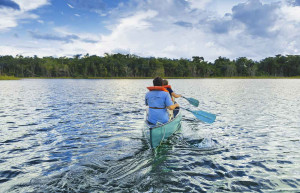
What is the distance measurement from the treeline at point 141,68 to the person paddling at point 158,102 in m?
137

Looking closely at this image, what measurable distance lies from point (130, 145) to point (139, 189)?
3812mm

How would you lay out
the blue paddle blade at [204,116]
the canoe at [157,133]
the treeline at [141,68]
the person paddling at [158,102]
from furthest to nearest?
the treeline at [141,68], the blue paddle blade at [204,116], the person paddling at [158,102], the canoe at [157,133]

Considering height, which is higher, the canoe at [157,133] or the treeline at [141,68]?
the treeline at [141,68]

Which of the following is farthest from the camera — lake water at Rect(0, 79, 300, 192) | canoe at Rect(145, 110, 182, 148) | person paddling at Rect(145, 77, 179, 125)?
person paddling at Rect(145, 77, 179, 125)

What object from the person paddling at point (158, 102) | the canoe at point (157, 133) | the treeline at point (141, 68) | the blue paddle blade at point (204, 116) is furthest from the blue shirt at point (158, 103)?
the treeline at point (141, 68)

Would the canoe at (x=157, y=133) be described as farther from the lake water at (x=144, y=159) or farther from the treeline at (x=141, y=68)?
the treeline at (x=141, y=68)

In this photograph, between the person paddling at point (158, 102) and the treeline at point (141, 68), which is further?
the treeline at point (141, 68)

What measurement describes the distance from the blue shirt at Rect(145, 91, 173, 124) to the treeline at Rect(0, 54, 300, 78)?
5375 inches

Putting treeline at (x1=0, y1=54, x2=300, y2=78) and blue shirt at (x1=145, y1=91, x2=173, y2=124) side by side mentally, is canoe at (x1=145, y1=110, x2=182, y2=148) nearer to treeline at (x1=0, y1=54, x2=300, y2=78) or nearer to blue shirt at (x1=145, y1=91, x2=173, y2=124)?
blue shirt at (x1=145, y1=91, x2=173, y2=124)

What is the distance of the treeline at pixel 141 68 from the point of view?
491ft

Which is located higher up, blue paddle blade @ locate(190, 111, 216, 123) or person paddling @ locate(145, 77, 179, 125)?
person paddling @ locate(145, 77, 179, 125)

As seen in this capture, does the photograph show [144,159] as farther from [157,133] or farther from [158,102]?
[158,102]

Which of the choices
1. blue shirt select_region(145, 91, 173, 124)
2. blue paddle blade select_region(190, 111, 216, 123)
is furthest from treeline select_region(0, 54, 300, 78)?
blue shirt select_region(145, 91, 173, 124)

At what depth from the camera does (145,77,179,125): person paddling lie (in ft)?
29.4
